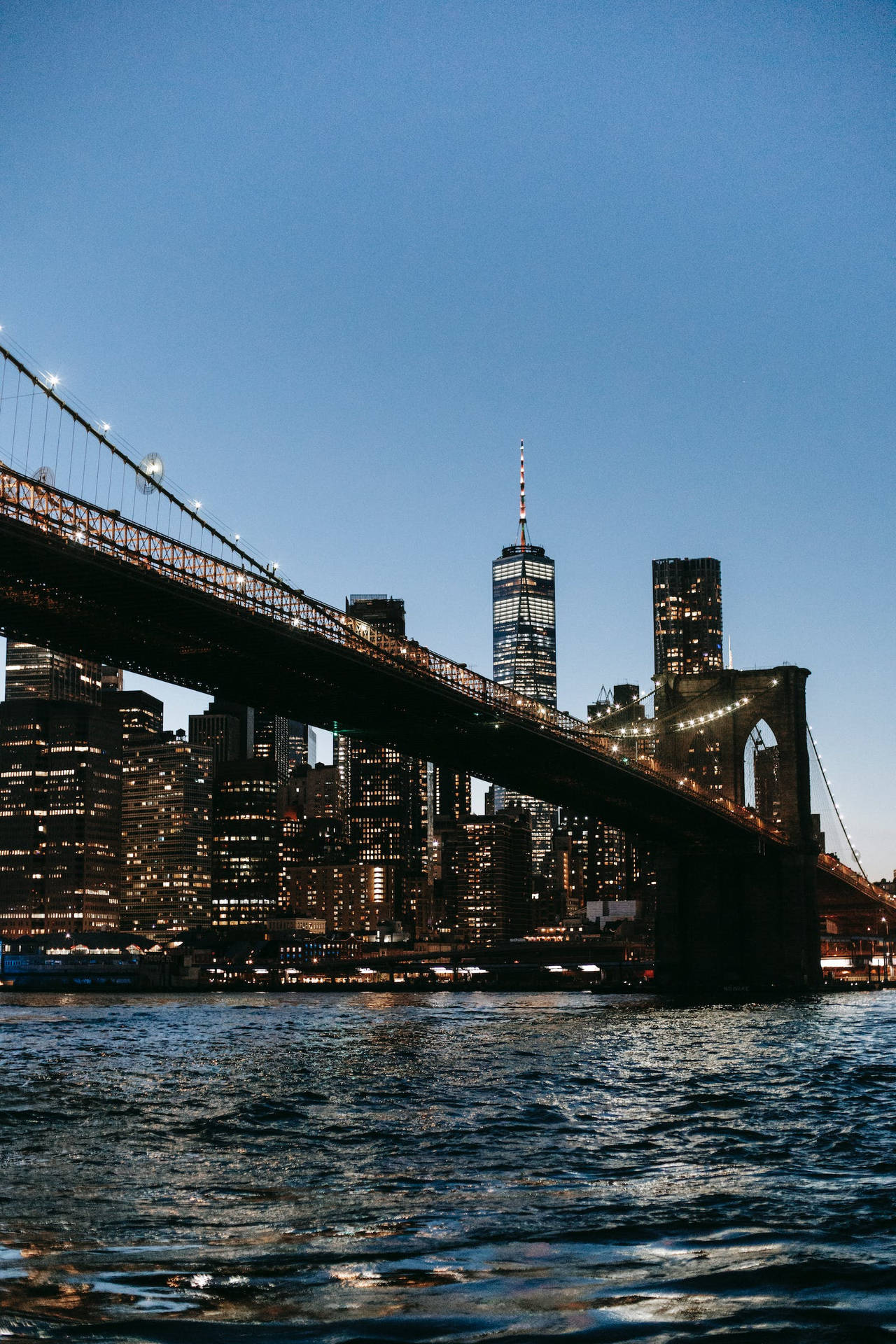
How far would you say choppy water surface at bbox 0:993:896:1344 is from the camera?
9.84 metres

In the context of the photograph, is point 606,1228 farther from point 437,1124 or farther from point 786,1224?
point 437,1124

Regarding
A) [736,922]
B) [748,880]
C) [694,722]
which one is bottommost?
[736,922]

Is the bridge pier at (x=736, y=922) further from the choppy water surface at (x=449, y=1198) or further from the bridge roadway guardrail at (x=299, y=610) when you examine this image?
the choppy water surface at (x=449, y=1198)

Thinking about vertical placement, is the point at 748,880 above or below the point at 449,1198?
above

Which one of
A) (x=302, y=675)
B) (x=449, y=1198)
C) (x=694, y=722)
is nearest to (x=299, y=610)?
(x=302, y=675)

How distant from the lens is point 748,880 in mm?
91125

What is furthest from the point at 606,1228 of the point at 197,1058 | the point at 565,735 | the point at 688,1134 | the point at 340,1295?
the point at 565,735

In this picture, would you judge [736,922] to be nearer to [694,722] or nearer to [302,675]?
[694,722]

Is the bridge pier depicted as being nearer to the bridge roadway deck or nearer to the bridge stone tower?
the bridge stone tower

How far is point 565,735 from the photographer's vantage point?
73.2 meters

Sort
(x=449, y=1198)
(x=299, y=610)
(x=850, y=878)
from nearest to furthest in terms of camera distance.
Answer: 1. (x=449, y=1198)
2. (x=299, y=610)
3. (x=850, y=878)

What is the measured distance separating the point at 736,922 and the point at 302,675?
43.8m

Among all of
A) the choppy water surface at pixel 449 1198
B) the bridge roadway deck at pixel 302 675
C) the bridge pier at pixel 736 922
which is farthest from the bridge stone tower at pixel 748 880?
the choppy water surface at pixel 449 1198

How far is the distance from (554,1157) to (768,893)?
75.2 metres
